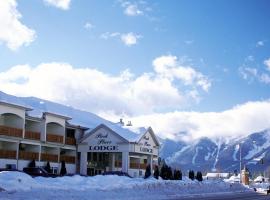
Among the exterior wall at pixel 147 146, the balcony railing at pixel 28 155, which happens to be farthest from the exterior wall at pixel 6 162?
the exterior wall at pixel 147 146

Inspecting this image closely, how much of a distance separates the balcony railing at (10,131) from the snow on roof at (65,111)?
2.86 m

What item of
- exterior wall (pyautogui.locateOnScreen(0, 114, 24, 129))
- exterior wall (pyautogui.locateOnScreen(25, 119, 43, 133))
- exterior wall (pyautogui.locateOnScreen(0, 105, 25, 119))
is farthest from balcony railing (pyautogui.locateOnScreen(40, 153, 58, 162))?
exterior wall (pyautogui.locateOnScreen(0, 105, 25, 119))

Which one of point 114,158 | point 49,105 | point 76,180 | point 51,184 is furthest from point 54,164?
point 51,184

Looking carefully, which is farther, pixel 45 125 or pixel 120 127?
pixel 120 127

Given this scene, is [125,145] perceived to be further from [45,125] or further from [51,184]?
[51,184]

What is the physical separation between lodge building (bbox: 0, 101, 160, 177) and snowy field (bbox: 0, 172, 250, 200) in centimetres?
1683

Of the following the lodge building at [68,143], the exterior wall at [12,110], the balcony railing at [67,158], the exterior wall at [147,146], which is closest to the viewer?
Answer: the exterior wall at [12,110]

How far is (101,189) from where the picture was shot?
33.7 meters

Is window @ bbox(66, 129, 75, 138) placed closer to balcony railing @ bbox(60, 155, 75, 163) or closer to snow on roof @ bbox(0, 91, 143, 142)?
snow on roof @ bbox(0, 91, 143, 142)

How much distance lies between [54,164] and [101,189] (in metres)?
27.5

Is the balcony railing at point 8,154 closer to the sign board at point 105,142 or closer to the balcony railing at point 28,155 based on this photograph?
the balcony railing at point 28,155

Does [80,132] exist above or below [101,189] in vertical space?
above

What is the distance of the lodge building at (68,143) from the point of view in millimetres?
53844

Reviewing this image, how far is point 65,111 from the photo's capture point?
80125mm
